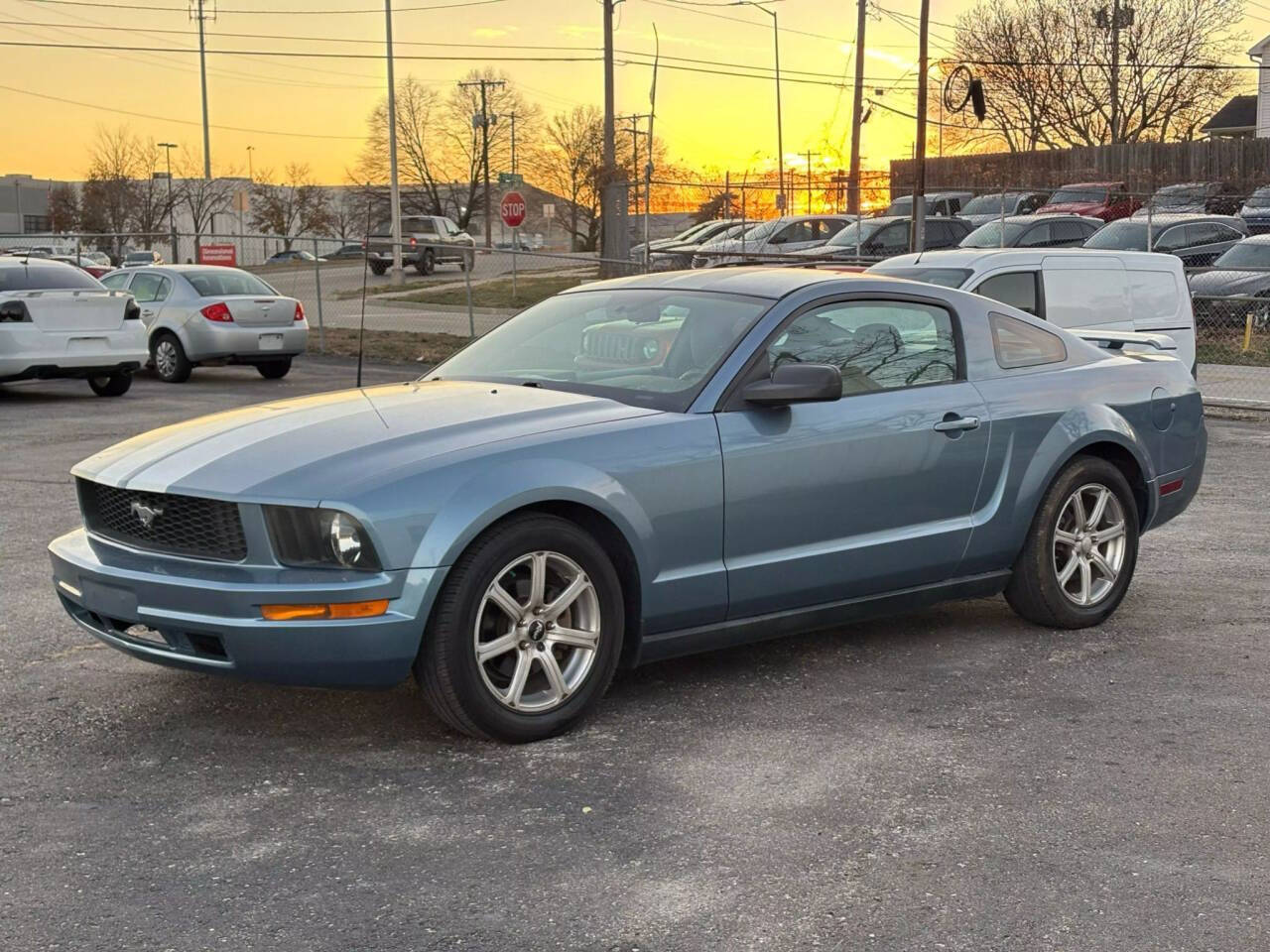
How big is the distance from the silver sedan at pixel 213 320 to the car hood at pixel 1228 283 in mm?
12958

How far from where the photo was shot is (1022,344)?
6.62 metres

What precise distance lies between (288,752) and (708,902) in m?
1.72

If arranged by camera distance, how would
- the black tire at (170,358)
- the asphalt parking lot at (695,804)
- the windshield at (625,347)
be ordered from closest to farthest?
the asphalt parking lot at (695,804)
the windshield at (625,347)
the black tire at (170,358)

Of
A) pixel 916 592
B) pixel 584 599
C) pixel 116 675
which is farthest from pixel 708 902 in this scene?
pixel 116 675

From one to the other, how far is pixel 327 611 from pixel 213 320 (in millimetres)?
14732

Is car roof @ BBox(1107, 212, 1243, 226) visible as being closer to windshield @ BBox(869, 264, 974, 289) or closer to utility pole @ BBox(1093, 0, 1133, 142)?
windshield @ BBox(869, 264, 974, 289)

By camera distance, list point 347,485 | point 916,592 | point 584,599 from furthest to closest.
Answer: point 916,592 → point 584,599 → point 347,485

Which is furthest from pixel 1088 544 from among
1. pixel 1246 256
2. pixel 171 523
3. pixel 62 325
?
pixel 1246 256

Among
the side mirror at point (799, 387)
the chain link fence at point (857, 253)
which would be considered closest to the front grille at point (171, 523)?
the side mirror at point (799, 387)

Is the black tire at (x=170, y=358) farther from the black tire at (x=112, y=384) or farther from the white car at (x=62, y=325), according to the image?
→ the white car at (x=62, y=325)

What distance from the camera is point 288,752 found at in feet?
16.3

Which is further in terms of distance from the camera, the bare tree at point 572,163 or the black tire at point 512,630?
the bare tree at point 572,163

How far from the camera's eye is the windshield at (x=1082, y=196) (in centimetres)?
3403

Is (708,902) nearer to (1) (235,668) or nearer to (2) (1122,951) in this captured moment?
(2) (1122,951)
